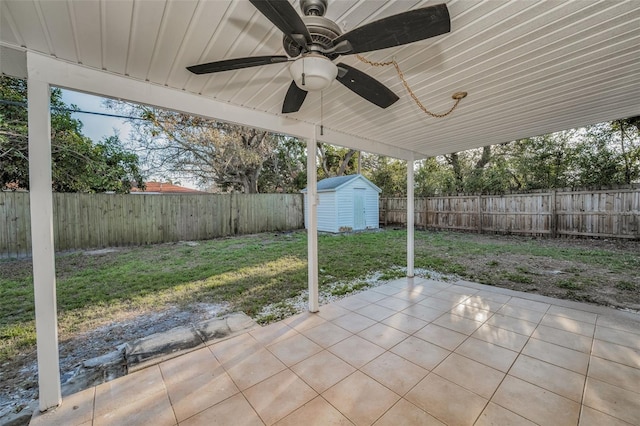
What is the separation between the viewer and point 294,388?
5.84 feet

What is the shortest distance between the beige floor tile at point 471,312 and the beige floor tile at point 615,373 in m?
0.85

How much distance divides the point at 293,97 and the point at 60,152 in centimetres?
618

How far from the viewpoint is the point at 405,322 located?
2.70m

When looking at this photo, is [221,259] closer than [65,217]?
Yes

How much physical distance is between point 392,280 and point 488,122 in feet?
8.26

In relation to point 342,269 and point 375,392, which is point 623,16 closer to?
point 375,392

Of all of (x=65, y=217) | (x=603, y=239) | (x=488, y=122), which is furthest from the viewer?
(x=603, y=239)

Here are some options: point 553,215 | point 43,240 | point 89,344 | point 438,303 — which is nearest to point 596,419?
point 438,303

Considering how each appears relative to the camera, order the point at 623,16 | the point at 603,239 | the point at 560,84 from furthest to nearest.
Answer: the point at 603,239 < the point at 560,84 < the point at 623,16

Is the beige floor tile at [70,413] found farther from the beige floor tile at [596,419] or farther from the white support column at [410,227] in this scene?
the white support column at [410,227]

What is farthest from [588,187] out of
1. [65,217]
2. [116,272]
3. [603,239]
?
[65,217]

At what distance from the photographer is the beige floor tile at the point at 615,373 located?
175 cm

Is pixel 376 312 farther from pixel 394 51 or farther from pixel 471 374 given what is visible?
pixel 394 51

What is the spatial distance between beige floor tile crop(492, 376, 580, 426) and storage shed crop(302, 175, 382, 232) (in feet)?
26.3
